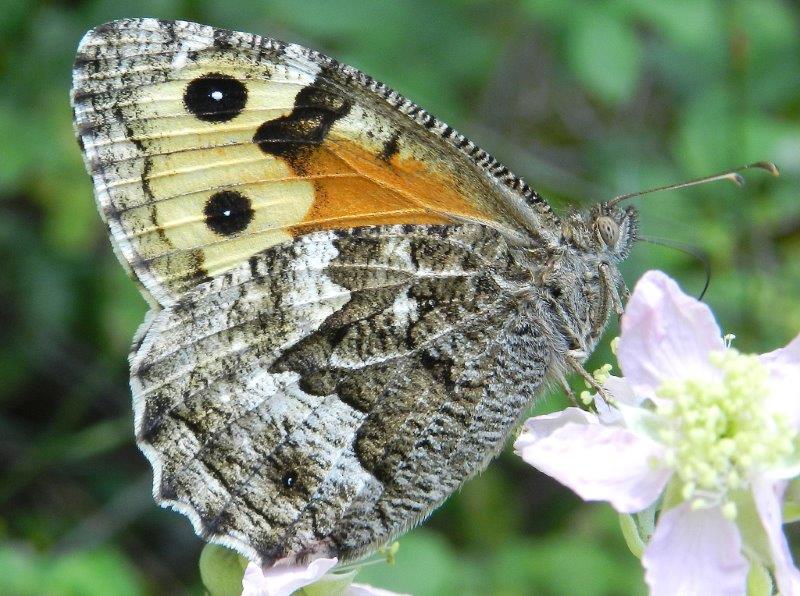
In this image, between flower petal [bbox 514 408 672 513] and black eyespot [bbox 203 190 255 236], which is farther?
black eyespot [bbox 203 190 255 236]

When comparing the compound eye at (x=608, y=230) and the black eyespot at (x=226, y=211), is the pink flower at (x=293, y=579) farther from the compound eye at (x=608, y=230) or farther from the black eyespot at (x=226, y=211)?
the compound eye at (x=608, y=230)

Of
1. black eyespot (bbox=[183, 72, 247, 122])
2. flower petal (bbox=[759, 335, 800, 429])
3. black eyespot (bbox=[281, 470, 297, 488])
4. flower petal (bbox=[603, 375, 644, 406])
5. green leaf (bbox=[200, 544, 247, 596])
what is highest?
black eyespot (bbox=[183, 72, 247, 122])

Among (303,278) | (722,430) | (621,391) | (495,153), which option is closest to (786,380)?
(722,430)

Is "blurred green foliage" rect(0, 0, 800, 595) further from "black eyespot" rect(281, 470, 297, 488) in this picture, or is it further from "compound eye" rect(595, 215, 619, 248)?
"black eyespot" rect(281, 470, 297, 488)

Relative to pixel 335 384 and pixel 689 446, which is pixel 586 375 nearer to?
pixel 689 446

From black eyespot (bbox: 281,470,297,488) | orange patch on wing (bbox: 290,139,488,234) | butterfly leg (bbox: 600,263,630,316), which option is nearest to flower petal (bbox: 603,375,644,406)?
butterfly leg (bbox: 600,263,630,316)

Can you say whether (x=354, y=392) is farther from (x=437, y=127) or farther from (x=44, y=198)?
(x=44, y=198)

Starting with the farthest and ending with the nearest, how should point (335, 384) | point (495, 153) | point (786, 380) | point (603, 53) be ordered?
point (495, 153) → point (603, 53) → point (335, 384) → point (786, 380)
